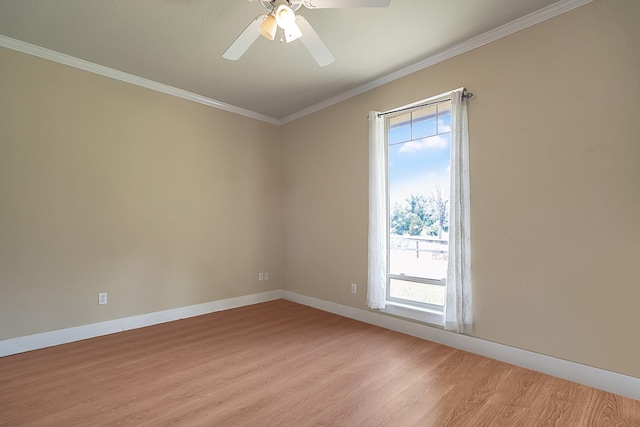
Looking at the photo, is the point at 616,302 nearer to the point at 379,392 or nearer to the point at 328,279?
the point at 379,392

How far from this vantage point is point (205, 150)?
13.2ft

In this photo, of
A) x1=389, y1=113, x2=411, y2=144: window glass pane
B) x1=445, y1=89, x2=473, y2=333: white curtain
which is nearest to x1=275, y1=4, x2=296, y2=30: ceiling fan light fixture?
x1=445, y1=89, x2=473, y2=333: white curtain

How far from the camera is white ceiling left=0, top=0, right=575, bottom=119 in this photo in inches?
90.1

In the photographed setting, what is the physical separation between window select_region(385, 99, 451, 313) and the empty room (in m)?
0.02

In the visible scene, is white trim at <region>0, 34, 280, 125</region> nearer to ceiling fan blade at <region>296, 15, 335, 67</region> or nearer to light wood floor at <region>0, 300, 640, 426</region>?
ceiling fan blade at <region>296, 15, 335, 67</region>

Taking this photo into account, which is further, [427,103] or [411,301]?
[411,301]

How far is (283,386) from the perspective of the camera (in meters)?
2.18

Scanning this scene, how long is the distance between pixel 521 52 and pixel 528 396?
8.74ft

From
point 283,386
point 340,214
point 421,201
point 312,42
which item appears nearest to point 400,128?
point 421,201

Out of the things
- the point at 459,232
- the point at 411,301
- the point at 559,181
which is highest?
the point at 559,181

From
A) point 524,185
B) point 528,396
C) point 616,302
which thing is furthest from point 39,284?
point 616,302

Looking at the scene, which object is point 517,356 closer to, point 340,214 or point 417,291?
point 417,291

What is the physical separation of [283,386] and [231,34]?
2924 mm

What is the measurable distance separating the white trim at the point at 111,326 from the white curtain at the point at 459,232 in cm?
285
